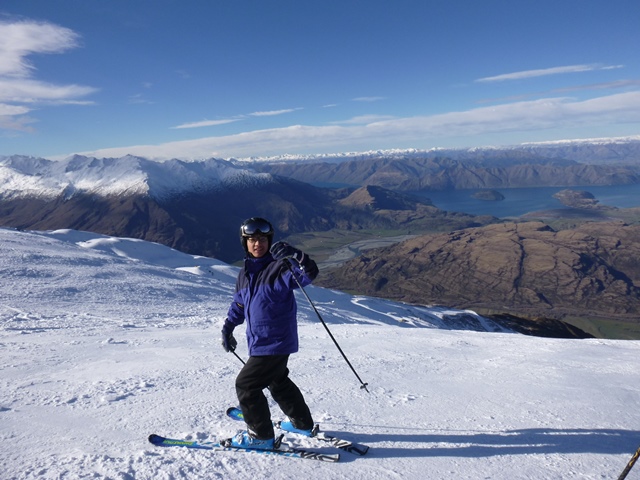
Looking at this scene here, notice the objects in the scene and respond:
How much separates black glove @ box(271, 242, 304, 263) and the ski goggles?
299mm

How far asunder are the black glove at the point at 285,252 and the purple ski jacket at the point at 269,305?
0.07 m

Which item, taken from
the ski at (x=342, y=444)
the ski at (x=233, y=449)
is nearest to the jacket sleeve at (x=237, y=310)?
the ski at (x=233, y=449)

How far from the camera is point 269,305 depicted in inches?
180

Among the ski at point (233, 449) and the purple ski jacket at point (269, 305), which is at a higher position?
the purple ski jacket at point (269, 305)

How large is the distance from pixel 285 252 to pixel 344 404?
303 centimetres

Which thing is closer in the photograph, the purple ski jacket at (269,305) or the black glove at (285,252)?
the black glove at (285,252)

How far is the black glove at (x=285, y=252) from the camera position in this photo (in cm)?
436

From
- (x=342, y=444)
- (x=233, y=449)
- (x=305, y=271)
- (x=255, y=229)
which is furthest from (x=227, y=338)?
(x=342, y=444)

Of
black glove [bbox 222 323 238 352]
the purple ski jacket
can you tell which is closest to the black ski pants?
the purple ski jacket

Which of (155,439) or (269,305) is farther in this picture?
(155,439)

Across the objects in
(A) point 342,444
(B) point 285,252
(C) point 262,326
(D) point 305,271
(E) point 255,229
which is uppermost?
(E) point 255,229

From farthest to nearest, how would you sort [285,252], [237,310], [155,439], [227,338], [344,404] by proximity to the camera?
[344,404] < [227,338] < [237,310] < [155,439] < [285,252]

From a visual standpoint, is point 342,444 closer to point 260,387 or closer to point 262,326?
point 260,387

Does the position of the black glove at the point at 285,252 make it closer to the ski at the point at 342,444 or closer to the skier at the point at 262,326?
the skier at the point at 262,326
